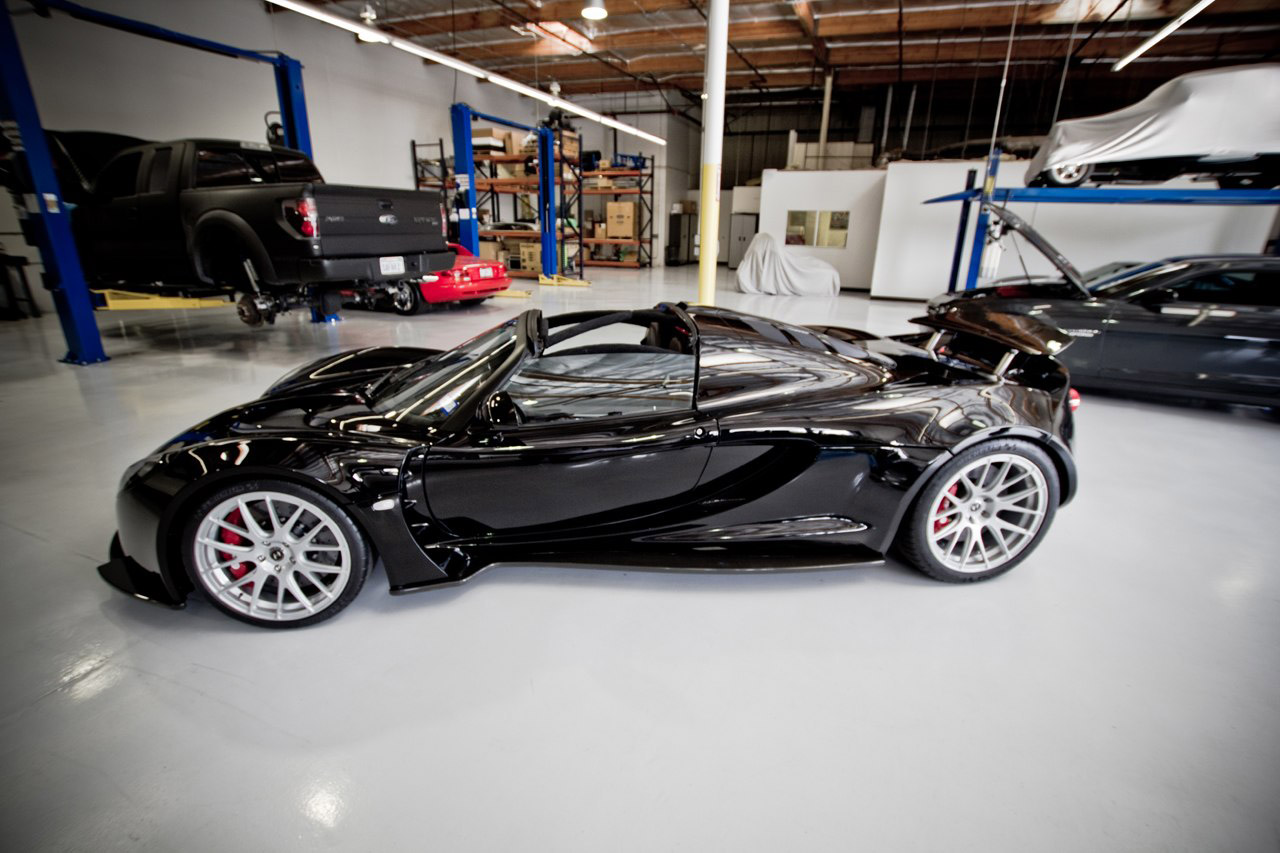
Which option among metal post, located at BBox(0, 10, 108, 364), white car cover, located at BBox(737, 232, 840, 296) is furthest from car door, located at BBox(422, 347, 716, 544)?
white car cover, located at BBox(737, 232, 840, 296)

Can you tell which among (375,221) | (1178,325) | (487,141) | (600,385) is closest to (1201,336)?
(1178,325)

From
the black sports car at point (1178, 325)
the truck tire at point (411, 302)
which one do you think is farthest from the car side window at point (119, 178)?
the black sports car at point (1178, 325)

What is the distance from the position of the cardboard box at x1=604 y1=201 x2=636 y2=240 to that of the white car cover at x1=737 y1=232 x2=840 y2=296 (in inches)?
259

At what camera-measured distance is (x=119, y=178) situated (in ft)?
19.9

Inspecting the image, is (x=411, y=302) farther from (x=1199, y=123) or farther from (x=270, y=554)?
(x=1199, y=123)

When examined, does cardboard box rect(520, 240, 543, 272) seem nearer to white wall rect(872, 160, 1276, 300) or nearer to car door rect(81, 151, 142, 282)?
white wall rect(872, 160, 1276, 300)

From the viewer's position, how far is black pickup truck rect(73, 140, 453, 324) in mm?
5074

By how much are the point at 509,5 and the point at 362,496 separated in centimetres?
1234

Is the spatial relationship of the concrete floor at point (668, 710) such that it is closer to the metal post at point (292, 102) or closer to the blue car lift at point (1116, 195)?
the blue car lift at point (1116, 195)

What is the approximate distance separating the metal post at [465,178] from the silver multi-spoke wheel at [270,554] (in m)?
9.52

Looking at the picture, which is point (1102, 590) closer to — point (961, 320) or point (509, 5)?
point (961, 320)

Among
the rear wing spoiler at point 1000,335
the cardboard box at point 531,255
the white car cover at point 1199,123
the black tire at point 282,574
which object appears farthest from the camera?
the cardboard box at point 531,255

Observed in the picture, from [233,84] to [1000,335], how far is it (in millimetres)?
13600

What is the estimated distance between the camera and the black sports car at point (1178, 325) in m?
4.24
